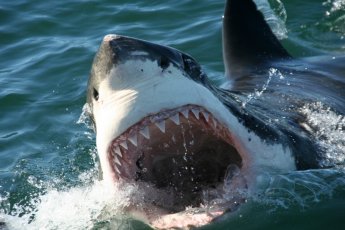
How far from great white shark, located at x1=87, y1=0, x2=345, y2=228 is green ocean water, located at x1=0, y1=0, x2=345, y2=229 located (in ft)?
0.37

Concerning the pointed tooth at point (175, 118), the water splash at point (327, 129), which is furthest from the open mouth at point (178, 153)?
the water splash at point (327, 129)

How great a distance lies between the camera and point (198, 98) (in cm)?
259

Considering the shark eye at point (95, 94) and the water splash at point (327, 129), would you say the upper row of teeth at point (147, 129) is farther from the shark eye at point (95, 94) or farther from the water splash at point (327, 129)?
the water splash at point (327, 129)

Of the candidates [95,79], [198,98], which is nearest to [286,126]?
[198,98]

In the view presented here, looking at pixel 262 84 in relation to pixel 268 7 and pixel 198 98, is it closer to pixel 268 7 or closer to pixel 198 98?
pixel 198 98

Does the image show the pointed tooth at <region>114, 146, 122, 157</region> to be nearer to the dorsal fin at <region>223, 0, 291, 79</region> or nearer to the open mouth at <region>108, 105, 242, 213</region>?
the open mouth at <region>108, 105, 242, 213</region>

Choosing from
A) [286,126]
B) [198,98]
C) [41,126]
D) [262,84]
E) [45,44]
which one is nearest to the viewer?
[198,98]

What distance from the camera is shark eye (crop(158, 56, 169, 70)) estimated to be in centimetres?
255

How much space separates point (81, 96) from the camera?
5770 mm

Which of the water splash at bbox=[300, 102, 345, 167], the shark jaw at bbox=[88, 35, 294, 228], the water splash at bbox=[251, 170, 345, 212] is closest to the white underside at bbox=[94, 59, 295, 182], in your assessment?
the shark jaw at bbox=[88, 35, 294, 228]

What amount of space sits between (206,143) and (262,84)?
1.24 metres

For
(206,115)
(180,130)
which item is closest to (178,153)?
(180,130)

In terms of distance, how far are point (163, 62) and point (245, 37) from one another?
2.26 metres

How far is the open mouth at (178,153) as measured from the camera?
2.58 meters
